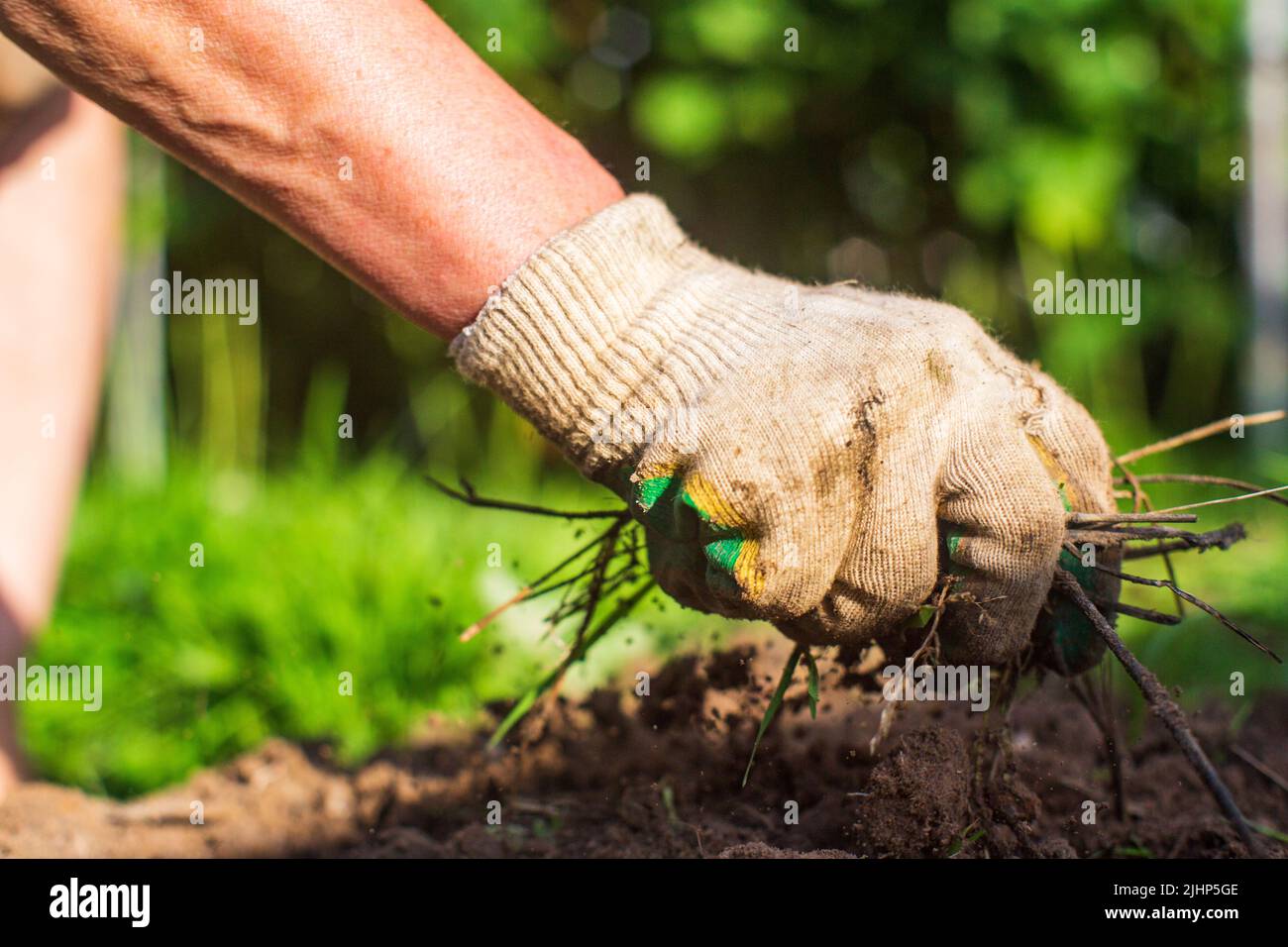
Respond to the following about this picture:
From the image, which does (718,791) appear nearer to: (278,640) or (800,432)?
(800,432)

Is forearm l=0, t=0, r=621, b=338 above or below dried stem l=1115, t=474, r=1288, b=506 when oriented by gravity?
above

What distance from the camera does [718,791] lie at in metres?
1.65

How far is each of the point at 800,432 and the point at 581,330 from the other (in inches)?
11.9

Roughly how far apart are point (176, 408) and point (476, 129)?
396cm

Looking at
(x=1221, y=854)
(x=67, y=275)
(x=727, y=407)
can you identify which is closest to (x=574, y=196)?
(x=727, y=407)

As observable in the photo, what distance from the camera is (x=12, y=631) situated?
2.08m

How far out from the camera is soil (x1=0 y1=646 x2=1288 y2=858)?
54.2 inches

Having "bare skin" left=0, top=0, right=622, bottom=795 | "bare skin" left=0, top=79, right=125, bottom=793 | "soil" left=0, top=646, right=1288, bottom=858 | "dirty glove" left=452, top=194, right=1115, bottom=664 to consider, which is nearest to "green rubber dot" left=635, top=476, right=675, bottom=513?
"dirty glove" left=452, top=194, right=1115, bottom=664

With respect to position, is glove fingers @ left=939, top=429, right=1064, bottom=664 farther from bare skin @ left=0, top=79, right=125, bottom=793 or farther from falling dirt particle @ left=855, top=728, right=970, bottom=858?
bare skin @ left=0, top=79, right=125, bottom=793

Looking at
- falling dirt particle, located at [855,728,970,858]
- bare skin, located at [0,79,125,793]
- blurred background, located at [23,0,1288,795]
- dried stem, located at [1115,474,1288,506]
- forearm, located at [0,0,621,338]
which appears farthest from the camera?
blurred background, located at [23,0,1288,795]

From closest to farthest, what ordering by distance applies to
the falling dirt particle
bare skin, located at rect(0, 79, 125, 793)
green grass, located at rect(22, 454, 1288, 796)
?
the falling dirt particle
bare skin, located at rect(0, 79, 125, 793)
green grass, located at rect(22, 454, 1288, 796)

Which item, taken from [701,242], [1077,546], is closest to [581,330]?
[1077,546]

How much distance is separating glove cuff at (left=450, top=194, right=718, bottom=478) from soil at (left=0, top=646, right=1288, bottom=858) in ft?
1.83

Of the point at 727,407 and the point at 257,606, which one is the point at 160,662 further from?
the point at 727,407
